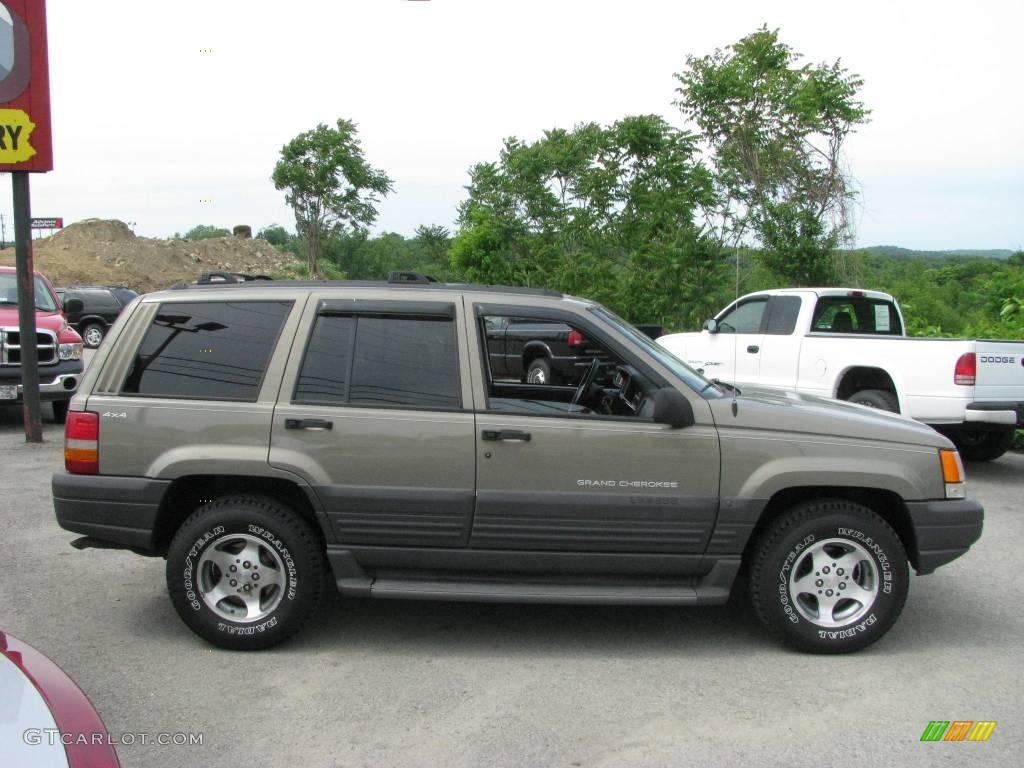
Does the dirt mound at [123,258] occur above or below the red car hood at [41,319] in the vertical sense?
above

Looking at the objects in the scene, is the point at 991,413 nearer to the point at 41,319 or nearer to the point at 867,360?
the point at 867,360

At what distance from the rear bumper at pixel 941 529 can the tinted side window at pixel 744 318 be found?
20.6 feet

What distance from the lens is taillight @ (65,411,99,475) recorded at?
4668mm

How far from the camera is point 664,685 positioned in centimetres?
427

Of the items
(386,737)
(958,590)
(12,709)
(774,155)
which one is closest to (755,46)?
(774,155)

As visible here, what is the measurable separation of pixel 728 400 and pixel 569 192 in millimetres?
17797

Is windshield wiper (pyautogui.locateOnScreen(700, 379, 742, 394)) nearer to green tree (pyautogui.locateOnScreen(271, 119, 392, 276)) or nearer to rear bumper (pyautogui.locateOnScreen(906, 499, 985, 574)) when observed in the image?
rear bumper (pyautogui.locateOnScreen(906, 499, 985, 574))

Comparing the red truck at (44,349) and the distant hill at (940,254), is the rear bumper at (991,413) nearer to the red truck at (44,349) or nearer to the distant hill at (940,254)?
the red truck at (44,349)

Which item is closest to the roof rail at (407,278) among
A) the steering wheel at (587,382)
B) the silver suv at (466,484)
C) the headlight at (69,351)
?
the silver suv at (466,484)

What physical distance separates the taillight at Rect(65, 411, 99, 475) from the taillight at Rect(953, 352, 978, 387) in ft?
24.4

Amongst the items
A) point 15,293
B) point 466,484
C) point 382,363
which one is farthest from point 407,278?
point 15,293

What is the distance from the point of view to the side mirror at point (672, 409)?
175 inches

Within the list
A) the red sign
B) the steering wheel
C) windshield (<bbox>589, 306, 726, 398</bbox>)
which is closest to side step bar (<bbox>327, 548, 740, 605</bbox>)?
windshield (<bbox>589, 306, 726, 398</bbox>)

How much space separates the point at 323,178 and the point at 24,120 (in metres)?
21.8
